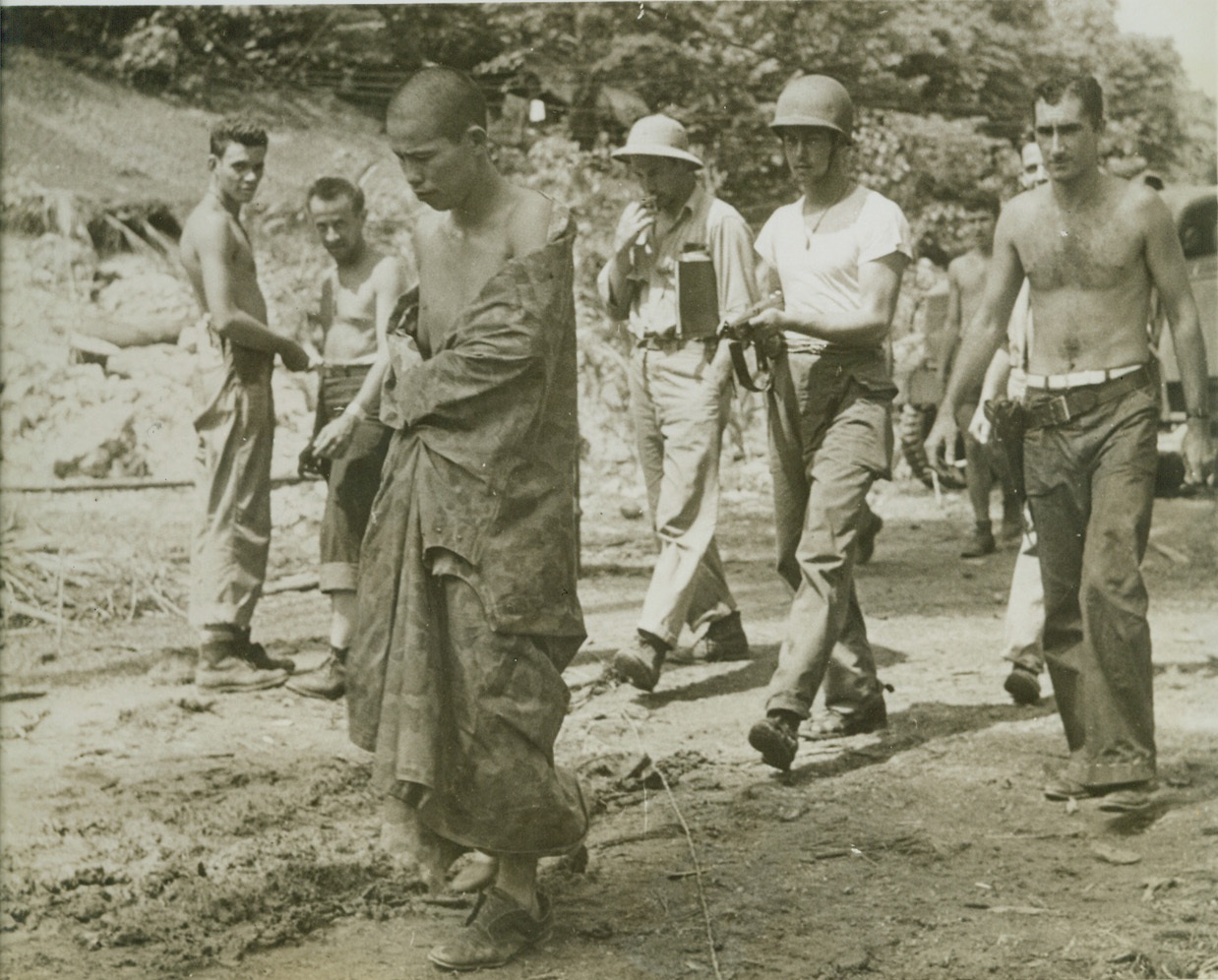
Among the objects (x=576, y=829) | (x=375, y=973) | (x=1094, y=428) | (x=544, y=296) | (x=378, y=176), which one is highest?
(x=378, y=176)

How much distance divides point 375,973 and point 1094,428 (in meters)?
2.44

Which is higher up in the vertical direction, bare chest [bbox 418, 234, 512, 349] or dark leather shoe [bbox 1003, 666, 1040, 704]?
bare chest [bbox 418, 234, 512, 349]

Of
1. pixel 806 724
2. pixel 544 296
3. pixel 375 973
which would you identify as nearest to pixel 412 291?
pixel 544 296

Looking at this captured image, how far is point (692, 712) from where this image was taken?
568cm

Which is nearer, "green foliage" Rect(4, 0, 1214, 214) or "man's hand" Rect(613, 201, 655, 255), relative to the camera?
"man's hand" Rect(613, 201, 655, 255)

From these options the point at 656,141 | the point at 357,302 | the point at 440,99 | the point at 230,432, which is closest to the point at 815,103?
the point at 656,141

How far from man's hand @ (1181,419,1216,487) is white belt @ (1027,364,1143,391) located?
0.27 m

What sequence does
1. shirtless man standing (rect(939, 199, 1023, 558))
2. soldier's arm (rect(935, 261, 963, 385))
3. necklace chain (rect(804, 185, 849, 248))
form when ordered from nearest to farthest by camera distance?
1. necklace chain (rect(804, 185, 849, 248))
2. shirtless man standing (rect(939, 199, 1023, 558))
3. soldier's arm (rect(935, 261, 963, 385))

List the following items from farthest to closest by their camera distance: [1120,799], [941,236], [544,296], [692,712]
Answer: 1. [941,236]
2. [692,712]
3. [1120,799]
4. [544,296]

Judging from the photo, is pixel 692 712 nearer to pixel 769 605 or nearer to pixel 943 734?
pixel 943 734

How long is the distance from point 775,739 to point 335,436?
1903mm

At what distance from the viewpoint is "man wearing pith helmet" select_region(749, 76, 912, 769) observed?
4.83 m

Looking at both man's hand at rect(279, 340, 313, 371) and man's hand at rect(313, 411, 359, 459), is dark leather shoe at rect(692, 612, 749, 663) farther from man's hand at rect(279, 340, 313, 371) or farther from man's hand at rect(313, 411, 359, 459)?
man's hand at rect(279, 340, 313, 371)

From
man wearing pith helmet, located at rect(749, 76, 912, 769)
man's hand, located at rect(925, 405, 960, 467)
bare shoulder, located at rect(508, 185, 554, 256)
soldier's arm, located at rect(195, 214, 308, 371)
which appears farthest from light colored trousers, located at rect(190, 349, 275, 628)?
bare shoulder, located at rect(508, 185, 554, 256)
